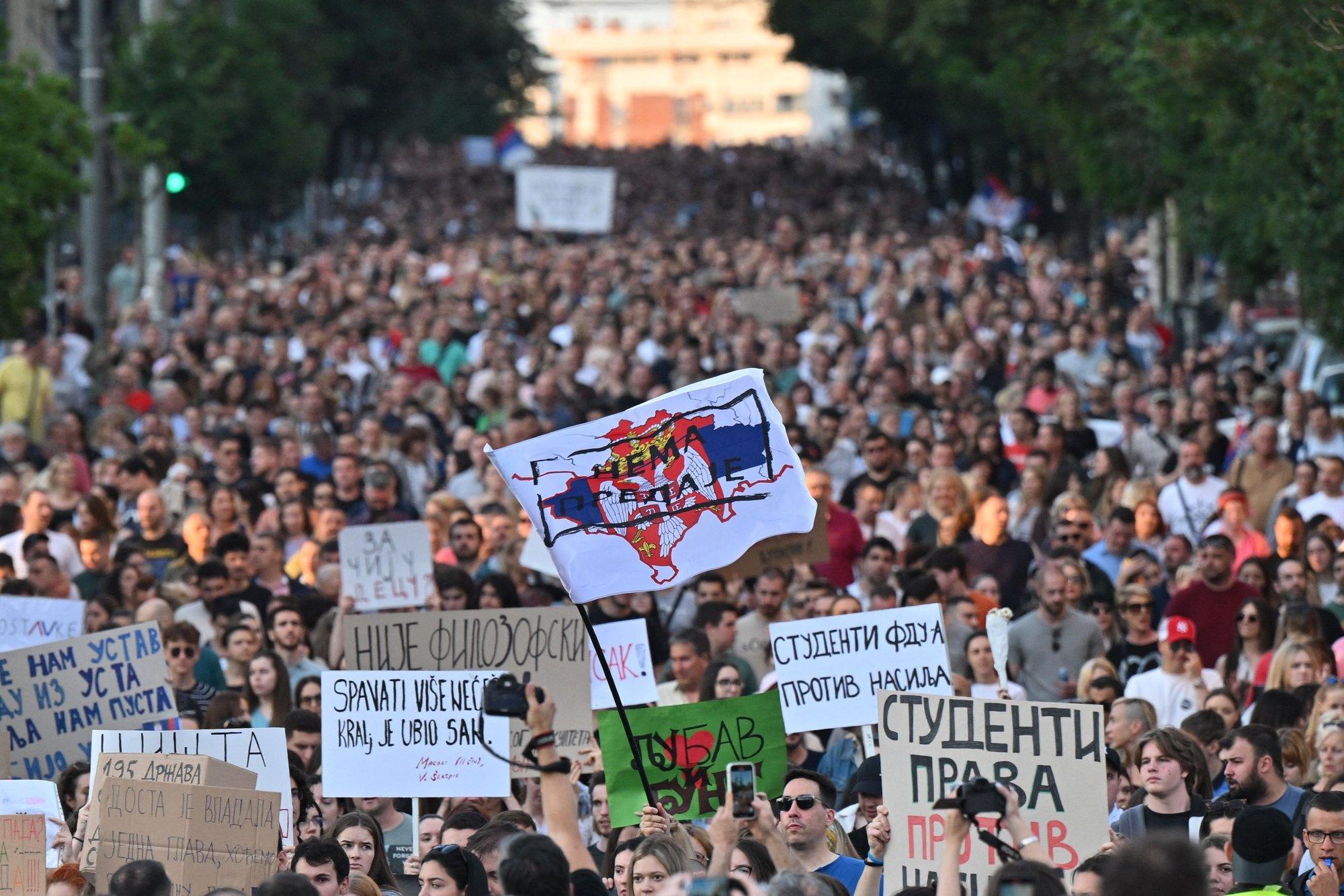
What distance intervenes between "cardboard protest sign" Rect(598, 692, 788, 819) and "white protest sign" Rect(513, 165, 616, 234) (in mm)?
29821

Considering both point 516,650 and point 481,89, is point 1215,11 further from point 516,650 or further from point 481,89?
point 481,89

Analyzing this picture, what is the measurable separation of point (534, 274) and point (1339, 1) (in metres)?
19.8

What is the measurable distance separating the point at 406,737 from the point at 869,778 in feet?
6.03

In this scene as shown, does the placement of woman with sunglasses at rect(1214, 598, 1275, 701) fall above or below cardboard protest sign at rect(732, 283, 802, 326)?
below

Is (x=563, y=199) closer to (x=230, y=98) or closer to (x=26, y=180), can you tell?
(x=230, y=98)

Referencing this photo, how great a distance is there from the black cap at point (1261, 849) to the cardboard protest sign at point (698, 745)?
2.30 metres

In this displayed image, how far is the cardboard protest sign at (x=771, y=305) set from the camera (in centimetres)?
2759

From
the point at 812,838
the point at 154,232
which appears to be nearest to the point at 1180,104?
the point at 812,838

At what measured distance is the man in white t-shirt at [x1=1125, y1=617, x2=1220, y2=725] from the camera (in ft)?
39.2

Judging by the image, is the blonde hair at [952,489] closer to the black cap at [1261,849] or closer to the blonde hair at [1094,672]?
the blonde hair at [1094,672]

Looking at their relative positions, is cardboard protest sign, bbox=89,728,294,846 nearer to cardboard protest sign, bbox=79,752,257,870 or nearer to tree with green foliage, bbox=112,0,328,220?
cardboard protest sign, bbox=79,752,257,870

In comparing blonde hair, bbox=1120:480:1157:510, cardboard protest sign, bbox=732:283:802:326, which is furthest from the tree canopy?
blonde hair, bbox=1120:480:1157:510

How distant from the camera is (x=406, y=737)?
33.4 feet

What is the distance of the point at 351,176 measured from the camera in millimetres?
82000
